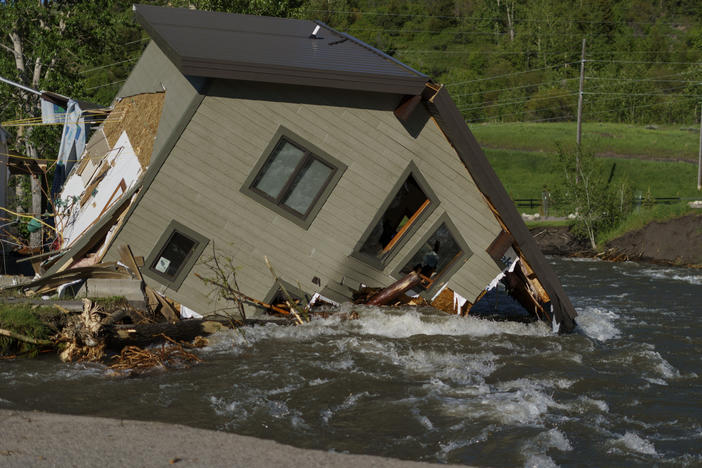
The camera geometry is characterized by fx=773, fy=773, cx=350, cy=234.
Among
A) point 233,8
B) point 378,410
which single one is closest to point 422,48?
point 233,8

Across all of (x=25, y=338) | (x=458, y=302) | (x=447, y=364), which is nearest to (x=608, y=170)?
(x=458, y=302)

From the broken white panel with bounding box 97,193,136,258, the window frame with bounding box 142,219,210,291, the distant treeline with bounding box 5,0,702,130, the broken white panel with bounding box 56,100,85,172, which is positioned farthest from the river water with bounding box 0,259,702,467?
the distant treeline with bounding box 5,0,702,130

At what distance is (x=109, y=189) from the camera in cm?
1700

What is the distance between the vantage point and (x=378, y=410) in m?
10.4

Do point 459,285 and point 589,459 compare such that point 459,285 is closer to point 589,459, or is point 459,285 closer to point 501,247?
point 501,247

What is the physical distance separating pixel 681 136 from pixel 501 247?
58.0m

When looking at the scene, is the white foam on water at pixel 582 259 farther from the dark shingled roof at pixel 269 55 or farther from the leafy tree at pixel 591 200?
the dark shingled roof at pixel 269 55

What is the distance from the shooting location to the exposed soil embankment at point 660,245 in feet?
108

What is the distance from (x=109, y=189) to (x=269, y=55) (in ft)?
16.8

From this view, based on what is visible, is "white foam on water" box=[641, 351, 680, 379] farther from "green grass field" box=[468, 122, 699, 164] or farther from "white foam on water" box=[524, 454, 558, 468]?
"green grass field" box=[468, 122, 699, 164]

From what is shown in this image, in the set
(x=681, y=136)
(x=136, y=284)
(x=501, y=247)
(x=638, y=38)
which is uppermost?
(x=638, y=38)

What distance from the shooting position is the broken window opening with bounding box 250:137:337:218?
14.5 metres

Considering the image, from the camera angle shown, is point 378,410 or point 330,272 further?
point 330,272

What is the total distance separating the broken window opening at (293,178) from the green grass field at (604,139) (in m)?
47.3
